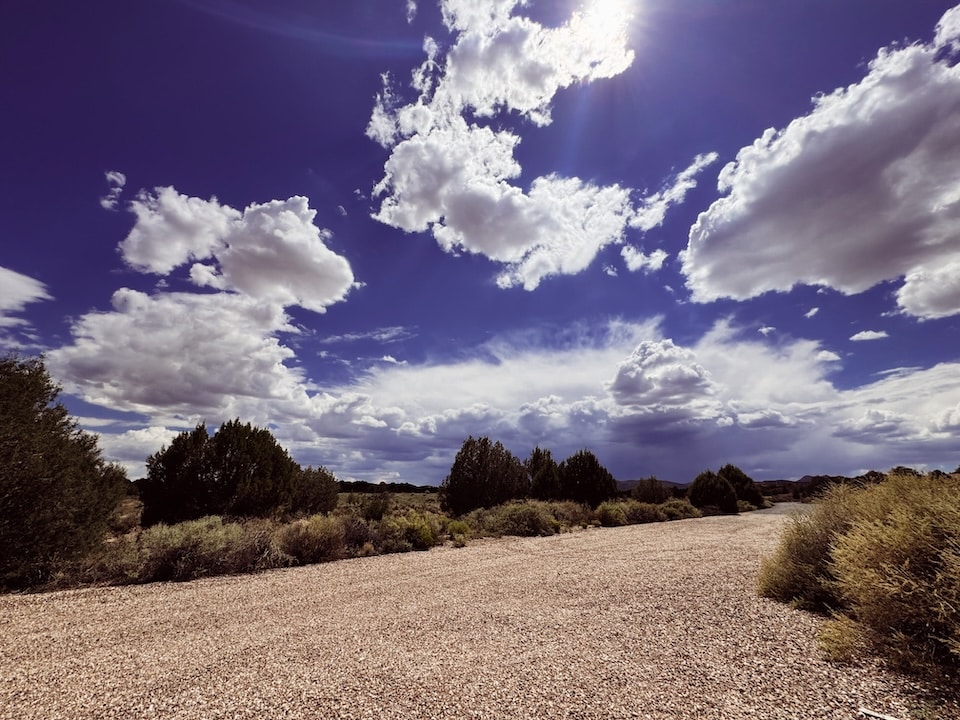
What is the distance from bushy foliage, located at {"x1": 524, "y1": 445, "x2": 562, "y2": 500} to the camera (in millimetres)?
31547

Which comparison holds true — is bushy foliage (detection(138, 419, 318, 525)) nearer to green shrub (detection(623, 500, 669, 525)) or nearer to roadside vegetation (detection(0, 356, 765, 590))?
roadside vegetation (detection(0, 356, 765, 590))

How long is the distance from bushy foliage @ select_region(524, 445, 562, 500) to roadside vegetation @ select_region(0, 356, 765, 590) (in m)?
5.38

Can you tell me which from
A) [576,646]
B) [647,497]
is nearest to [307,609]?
[576,646]

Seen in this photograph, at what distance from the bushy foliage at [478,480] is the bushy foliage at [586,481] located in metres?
6.06

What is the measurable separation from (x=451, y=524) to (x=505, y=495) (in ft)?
31.6

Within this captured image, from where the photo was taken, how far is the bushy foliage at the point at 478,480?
25609 mm

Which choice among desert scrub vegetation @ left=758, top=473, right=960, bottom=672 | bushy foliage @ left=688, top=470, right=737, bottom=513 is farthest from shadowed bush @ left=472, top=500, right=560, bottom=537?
bushy foliage @ left=688, top=470, right=737, bottom=513

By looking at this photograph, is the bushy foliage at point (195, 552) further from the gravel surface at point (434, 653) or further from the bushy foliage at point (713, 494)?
the bushy foliage at point (713, 494)

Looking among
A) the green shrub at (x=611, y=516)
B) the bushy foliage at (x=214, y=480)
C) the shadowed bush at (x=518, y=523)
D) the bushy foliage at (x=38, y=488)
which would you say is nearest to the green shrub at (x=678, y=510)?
the green shrub at (x=611, y=516)

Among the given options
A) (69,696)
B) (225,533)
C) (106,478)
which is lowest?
(69,696)

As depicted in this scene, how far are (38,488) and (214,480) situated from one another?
25.9 feet

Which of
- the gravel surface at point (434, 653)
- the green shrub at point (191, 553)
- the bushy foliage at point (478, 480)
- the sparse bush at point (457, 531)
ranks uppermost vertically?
the bushy foliage at point (478, 480)

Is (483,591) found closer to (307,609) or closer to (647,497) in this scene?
(307,609)

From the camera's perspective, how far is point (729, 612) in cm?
624
